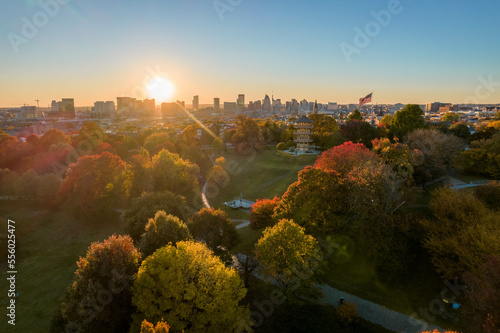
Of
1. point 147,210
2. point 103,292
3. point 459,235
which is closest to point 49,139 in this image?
point 147,210

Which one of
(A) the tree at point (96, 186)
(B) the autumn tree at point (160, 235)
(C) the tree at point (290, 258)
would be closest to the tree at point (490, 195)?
(C) the tree at point (290, 258)

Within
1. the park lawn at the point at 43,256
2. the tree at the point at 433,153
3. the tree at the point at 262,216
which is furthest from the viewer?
the tree at the point at 433,153

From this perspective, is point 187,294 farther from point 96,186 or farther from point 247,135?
point 247,135

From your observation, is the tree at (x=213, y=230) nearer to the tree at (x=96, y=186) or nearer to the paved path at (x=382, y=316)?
the paved path at (x=382, y=316)

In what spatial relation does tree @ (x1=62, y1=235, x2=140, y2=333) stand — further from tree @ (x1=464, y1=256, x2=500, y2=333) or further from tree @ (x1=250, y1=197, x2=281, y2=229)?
tree @ (x1=464, y1=256, x2=500, y2=333)

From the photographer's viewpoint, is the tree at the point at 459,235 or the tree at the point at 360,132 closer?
the tree at the point at 459,235

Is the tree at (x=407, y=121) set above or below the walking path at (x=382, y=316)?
above

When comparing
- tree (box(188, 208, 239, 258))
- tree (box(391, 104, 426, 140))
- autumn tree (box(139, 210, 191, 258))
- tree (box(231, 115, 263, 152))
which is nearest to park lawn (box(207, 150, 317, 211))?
tree (box(231, 115, 263, 152))
